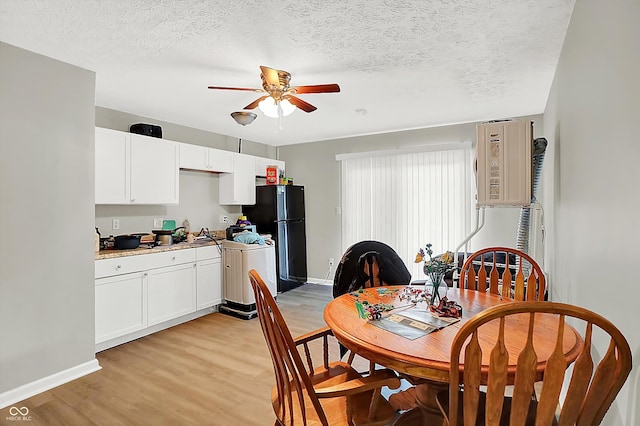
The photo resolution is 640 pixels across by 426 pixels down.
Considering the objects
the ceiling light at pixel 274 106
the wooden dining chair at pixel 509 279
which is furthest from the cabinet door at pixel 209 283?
the wooden dining chair at pixel 509 279

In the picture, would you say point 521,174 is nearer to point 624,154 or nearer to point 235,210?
point 624,154

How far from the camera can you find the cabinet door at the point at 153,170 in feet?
11.6

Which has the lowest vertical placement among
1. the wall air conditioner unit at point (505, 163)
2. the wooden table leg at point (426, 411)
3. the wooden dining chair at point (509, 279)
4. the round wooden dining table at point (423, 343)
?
the wooden table leg at point (426, 411)

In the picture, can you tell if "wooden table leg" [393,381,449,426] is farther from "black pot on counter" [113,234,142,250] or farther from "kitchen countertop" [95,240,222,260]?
"black pot on counter" [113,234,142,250]

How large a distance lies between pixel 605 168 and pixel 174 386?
2.83m

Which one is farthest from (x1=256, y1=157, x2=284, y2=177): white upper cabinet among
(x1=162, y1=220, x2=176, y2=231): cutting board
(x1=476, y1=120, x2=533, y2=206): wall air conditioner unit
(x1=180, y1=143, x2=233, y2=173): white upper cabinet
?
(x1=476, y1=120, x2=533, y2=206): wall air conditioner unit

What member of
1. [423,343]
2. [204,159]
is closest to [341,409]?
[423,343]

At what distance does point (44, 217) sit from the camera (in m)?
2.45

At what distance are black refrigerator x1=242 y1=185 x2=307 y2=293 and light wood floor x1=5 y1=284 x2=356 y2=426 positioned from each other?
5.30 ft

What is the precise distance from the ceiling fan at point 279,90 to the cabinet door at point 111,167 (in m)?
1.38

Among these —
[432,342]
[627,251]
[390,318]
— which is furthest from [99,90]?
[627,251]

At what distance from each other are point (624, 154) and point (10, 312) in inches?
132

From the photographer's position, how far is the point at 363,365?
2838 millimetres

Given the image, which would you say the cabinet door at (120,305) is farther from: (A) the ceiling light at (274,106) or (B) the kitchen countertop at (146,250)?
(A) the ceiling light at (274,106)
